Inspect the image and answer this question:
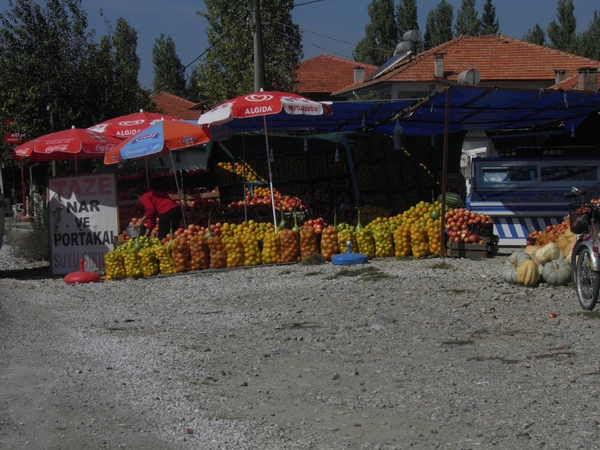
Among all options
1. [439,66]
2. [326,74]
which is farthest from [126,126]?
[326,74]

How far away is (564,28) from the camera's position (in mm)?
65812

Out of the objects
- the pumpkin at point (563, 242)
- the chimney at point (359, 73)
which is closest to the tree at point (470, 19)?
the chimney at point (359, 73)

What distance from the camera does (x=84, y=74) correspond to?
21453 mm

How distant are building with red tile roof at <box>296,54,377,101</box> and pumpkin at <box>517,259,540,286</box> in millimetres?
46130

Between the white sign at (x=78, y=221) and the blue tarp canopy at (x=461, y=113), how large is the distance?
3.25 meters

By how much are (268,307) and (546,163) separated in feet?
24.7

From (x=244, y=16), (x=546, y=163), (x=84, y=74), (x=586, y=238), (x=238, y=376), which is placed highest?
(x=244, y=16)

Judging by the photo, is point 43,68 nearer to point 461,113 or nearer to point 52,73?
point 52,73

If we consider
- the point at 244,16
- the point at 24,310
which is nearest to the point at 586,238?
the point at 24,310

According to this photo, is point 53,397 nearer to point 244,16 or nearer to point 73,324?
point 73,324

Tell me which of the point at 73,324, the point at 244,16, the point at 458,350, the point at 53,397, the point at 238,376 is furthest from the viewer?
the point at 244,16

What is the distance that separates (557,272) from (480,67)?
110 ft

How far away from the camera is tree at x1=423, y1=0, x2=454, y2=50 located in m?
72.4

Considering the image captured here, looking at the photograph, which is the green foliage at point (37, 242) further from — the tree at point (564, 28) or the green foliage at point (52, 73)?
the tree at point (564, 28)
